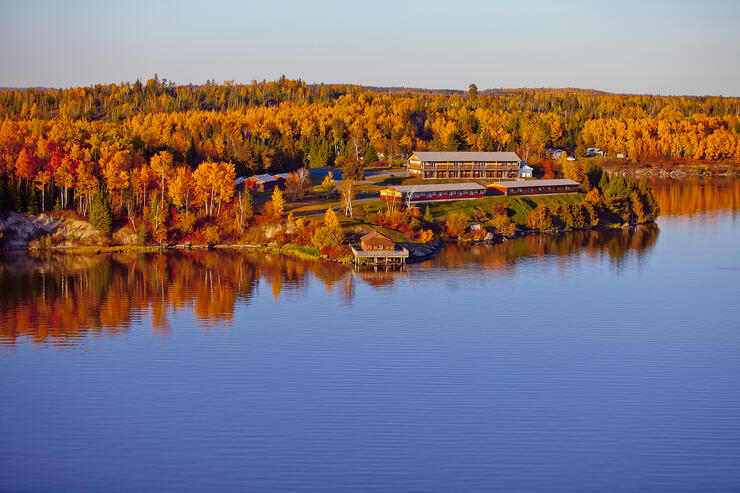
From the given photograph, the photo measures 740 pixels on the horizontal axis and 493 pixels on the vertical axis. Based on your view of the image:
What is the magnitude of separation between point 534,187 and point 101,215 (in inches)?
1492

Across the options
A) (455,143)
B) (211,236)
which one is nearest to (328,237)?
(211,236)

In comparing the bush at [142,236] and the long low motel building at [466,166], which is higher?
the long low motel building at [466,166]

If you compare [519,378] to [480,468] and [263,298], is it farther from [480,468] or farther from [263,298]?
[263,298]

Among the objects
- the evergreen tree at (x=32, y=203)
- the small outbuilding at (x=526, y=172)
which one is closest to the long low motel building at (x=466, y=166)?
the small outbuilding at (x=526, y=172)

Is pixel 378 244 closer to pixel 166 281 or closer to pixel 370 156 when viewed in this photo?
pixel 166 281

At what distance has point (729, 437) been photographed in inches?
819

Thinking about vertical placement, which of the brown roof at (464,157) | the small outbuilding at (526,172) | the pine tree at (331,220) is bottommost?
the pine tree at (331,220)

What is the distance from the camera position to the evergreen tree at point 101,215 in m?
51.4

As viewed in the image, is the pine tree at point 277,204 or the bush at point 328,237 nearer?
the bush at point 328,237

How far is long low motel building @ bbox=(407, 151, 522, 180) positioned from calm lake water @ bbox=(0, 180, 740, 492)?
29.4m

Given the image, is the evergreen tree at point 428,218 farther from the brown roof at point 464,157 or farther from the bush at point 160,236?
the bush at point 160,236

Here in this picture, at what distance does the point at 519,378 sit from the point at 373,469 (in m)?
8.07

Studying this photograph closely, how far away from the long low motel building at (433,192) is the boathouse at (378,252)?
1067cm

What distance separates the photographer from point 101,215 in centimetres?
5147
